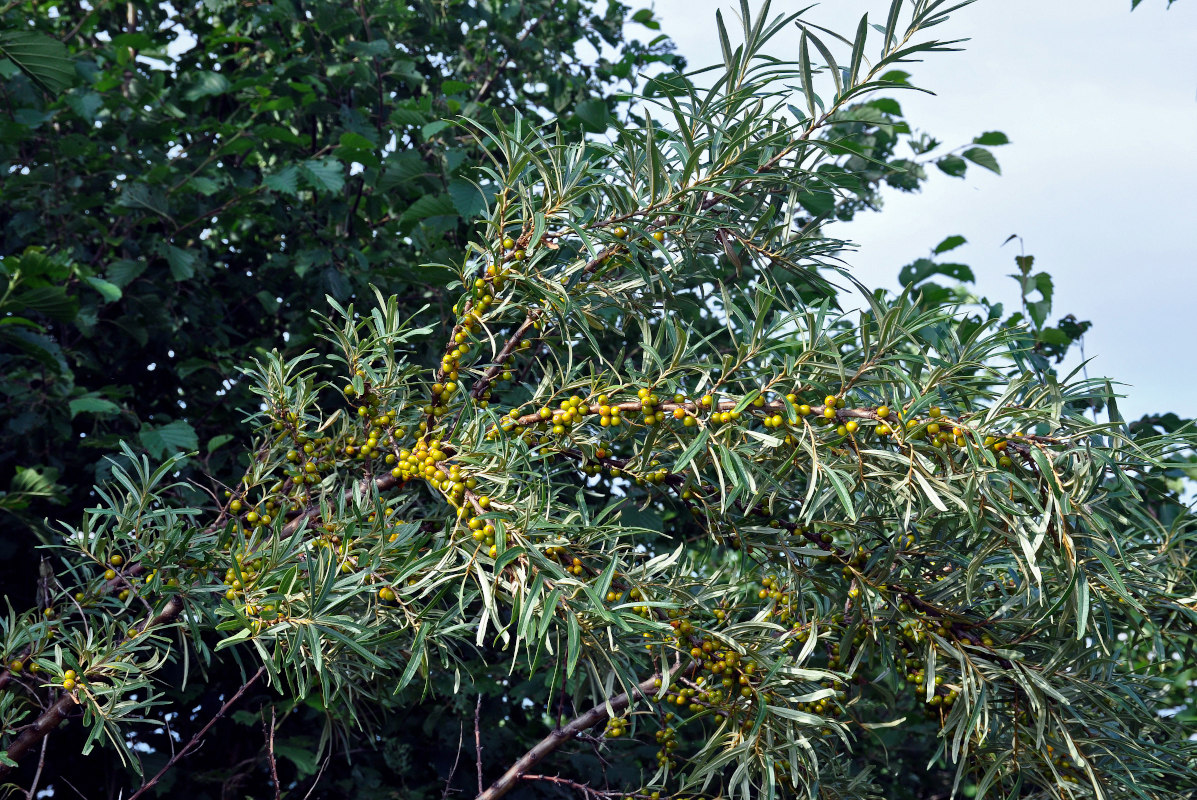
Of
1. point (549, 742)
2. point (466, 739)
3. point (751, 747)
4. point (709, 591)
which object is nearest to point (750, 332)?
point (709, 591)

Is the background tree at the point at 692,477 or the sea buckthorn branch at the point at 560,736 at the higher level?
the background tree at the point at 692,477

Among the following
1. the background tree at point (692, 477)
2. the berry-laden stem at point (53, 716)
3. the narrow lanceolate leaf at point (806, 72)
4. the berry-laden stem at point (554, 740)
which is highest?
the narrow lanceolate leaf at point (806, 72)

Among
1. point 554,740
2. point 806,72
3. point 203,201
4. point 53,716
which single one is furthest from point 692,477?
point 203,201

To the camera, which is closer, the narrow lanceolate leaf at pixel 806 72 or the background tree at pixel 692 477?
the background tree at pixel 692 477

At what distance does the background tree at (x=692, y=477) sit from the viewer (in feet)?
3.94

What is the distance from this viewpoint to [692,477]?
1307mm

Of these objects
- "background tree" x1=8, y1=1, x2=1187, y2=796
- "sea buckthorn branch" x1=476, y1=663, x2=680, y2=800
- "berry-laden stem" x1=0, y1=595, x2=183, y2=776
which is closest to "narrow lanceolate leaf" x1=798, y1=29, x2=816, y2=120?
"background tree" x1=8, y1=1, x2=1187, y2=796

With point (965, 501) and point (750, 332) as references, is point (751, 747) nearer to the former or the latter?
point (965, 501)

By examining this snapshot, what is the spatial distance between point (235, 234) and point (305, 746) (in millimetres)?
1887

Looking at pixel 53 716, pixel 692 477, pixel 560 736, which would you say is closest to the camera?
pixel 692 477

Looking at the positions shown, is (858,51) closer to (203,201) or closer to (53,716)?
(53,716)

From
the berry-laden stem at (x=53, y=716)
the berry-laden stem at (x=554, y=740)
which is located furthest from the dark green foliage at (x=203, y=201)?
the berry-laden stem at (x=554, y=740)

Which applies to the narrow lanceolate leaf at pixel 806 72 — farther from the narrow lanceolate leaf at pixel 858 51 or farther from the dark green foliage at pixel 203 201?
the dark green foliage at pixel 203 201

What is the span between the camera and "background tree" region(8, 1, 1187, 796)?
1.20 metres
